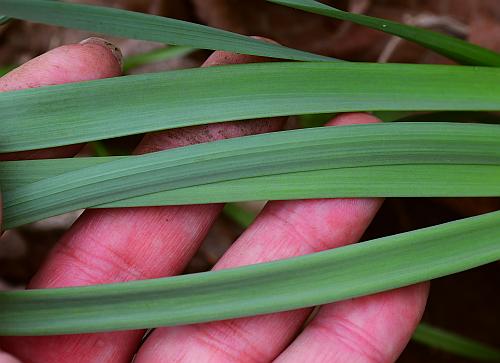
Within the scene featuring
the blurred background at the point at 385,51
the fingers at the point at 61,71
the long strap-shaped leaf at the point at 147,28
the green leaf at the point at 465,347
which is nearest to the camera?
the long strap-shaped leaf at the point at 147,28

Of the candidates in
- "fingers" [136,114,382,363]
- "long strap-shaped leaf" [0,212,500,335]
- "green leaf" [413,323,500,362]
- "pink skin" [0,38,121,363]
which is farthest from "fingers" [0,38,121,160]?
"green leaf" [413,323,500,362]

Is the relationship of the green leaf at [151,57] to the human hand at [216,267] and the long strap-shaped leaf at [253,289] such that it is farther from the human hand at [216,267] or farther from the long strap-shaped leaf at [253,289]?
the long strap-shaped leaf at [253,289]

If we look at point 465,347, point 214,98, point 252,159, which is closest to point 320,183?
point 252,159

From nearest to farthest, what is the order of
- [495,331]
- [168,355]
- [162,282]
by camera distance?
[162,282] → [168,355] → [495,331]

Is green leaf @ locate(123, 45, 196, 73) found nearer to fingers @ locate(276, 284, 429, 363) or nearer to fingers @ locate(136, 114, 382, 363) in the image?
fingers @ locate(136, 114, 382, 363)

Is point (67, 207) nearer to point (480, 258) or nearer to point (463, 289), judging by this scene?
point (480, 258)

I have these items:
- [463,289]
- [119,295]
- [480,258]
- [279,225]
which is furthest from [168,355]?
[463,289]

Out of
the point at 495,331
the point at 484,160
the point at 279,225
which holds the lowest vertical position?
the point at 495,331

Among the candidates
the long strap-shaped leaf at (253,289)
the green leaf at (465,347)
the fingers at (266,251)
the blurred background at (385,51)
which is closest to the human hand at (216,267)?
the fingers at (266,251)
